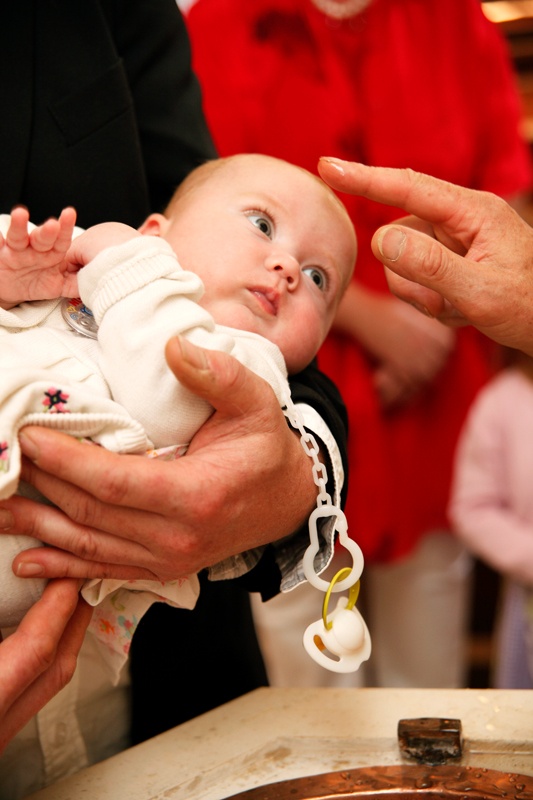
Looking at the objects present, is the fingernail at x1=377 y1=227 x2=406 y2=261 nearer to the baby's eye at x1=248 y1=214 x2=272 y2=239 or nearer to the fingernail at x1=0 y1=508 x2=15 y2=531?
the baby's eye at x1=248 y1=214 x2=272 y2=239

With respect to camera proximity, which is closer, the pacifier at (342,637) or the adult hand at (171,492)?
the adult hand at (171,492)

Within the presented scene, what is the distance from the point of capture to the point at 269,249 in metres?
1.04

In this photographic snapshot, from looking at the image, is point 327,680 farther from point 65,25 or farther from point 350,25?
point 65,25

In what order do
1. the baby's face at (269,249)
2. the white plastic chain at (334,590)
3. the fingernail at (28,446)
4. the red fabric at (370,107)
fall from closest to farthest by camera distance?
the fingernail at (28,446) → the white plastic chain at (334,590) → the baby's face at (269,249) → the red fabric at (370,107)

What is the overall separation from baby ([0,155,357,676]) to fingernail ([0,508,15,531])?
0.09 ft

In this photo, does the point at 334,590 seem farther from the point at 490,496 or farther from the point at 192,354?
the point at 490,496

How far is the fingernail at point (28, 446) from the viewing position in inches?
30.1

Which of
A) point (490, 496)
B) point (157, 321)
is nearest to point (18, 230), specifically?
point (157, 321)

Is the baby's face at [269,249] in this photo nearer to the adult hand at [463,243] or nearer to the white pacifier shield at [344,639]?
the adult hand at [463,243]

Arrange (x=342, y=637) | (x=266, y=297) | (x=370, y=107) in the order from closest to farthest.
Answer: (x=342, y=637) < (x=266, y=297) < (x=370, y=107)

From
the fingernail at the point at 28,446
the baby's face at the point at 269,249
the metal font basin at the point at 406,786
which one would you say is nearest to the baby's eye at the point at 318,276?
the baby's face at the point at 269,249

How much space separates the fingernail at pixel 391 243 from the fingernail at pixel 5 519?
1.42ft

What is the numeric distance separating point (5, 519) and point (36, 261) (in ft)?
0.78

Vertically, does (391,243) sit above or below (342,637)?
above
